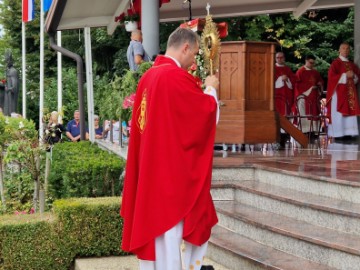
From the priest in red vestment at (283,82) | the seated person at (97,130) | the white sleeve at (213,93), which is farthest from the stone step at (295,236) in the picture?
the seated person at (97,130)

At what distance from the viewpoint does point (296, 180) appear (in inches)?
315

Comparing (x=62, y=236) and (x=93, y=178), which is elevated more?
(x=93, y=178)

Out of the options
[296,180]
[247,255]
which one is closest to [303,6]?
[296,180]

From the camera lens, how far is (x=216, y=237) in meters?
7.67

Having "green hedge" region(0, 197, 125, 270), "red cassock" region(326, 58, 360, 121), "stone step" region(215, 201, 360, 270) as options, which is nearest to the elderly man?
"green hedge" region(0, 197, 125, 270)

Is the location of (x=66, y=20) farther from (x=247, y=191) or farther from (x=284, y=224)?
(x=284, y=224)

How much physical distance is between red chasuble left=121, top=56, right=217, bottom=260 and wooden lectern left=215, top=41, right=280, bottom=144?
5.25m

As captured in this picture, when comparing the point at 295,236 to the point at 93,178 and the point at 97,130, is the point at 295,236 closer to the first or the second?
the point at 93,178

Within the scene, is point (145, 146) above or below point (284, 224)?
above

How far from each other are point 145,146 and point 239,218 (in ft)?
7.54

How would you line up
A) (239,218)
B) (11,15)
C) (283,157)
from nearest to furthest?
(239,218) → (283,157) → (11,15)

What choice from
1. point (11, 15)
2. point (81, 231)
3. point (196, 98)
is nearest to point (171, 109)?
point (196, 98)

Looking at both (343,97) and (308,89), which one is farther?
(308,89)

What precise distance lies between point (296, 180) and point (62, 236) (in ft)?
7.99
